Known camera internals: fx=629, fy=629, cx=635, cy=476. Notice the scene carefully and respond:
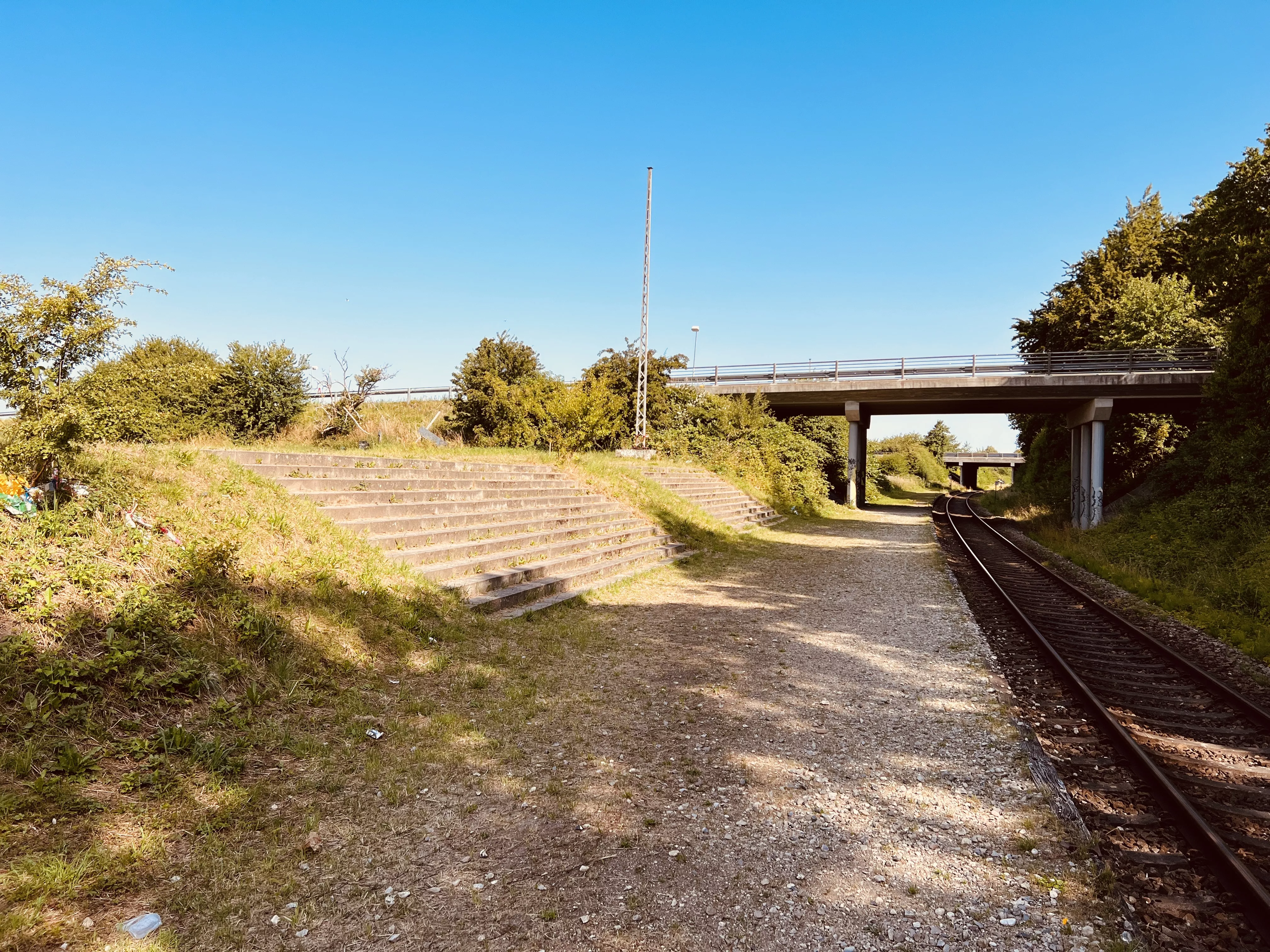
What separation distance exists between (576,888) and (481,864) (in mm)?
527

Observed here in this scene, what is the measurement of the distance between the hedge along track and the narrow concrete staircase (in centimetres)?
972

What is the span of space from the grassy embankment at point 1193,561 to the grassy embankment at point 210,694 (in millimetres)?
8374

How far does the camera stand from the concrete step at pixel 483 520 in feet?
25.2

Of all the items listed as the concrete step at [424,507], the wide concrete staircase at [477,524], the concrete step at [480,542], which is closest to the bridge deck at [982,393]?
the wide concrete staircase at [477,524]

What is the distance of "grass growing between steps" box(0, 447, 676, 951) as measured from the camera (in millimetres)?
2840

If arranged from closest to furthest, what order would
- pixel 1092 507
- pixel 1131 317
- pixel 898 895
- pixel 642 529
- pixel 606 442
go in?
pixel 898 895
pixel 642 529
pixel 1092 507
pixel 1131 317
pixel 606 442

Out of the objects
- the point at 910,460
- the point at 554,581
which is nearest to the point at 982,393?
the point at 554,581

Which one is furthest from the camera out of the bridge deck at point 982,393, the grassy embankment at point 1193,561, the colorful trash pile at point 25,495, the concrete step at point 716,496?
the bridge deck at point 982,393

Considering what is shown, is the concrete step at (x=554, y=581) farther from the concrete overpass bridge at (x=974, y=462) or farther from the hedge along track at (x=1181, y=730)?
the concrete overpass bridge at (x=974, y=462)

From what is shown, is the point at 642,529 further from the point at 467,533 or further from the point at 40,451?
the point at 40,451

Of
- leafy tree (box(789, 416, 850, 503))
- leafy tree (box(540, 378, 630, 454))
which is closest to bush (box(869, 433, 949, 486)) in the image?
leafy tree (box(789, 416, 850, 503))

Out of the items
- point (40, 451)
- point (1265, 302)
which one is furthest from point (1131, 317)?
point (40, 451)

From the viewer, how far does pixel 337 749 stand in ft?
13.8

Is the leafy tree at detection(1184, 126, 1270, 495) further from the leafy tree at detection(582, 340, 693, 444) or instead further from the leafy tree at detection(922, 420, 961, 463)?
the leafy tree at detection(922, 420, 961, 463)
